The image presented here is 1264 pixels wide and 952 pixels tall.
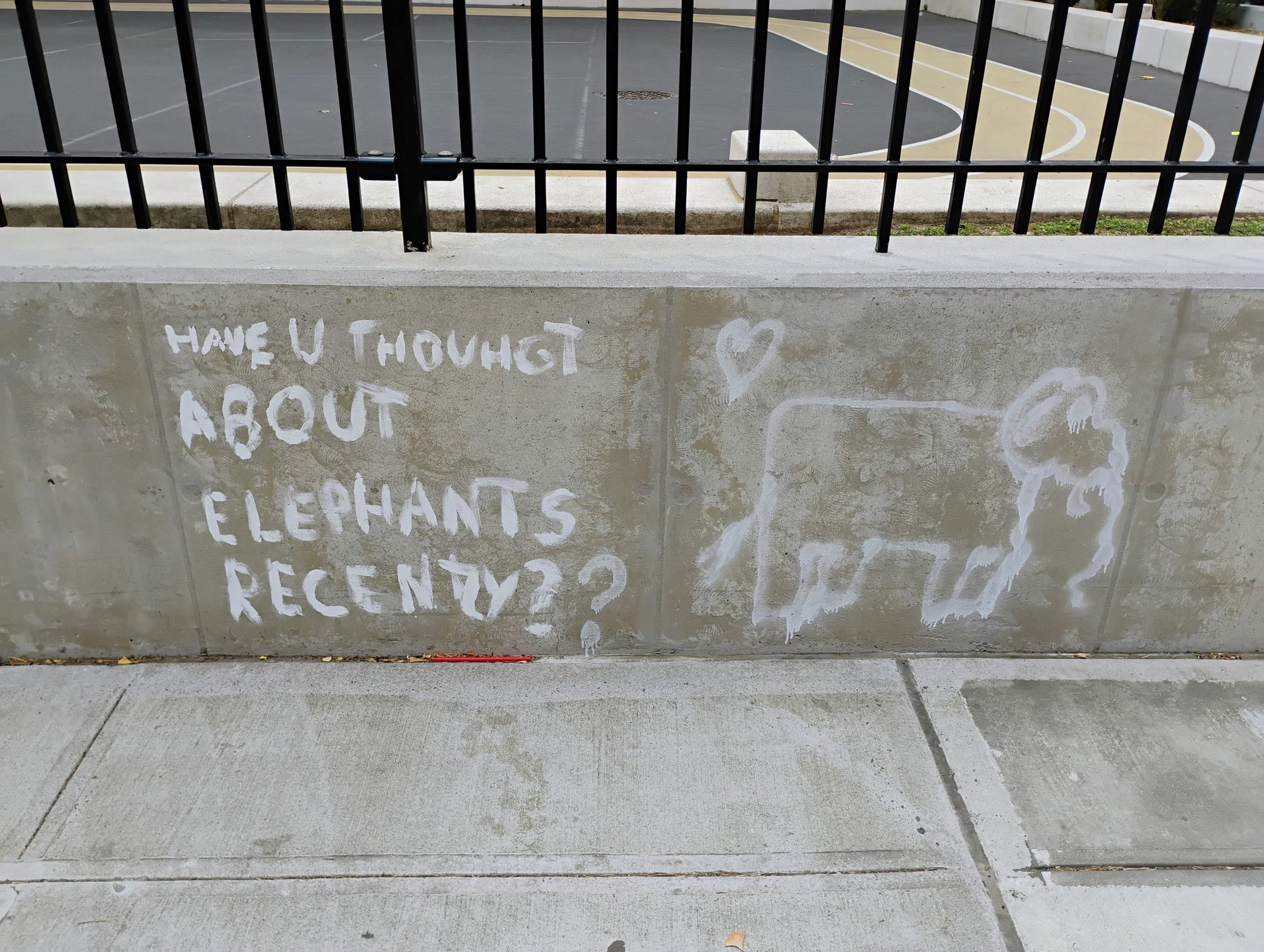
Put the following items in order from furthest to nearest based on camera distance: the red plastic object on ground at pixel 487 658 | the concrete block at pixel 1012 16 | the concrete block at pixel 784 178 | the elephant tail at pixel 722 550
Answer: the concrete block at pixel 1012 16 < the concrete block at pixel 784 178 < the red plastic object on ground at pixel 487 658 < the elephant tail at pixel 722 550

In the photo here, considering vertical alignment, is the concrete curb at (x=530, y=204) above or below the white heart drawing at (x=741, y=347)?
below

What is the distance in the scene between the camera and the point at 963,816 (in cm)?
268

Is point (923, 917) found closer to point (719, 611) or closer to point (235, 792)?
point (719, 611)

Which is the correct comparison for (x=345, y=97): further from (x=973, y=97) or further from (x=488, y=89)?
(x=488, y=89)

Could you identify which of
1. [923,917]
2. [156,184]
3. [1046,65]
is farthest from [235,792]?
[156,184]

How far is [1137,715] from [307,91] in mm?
10867

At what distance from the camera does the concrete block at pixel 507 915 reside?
2318 mm

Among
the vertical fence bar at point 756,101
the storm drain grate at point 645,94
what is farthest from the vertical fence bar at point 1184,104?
the storm drain grate at point 645,94

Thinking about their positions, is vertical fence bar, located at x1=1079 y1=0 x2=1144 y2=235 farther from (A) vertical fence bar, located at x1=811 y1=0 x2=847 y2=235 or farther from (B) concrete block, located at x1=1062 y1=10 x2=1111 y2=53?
(B) concrete block, located at x1=1062 y1=10 x2=1111 y2=53

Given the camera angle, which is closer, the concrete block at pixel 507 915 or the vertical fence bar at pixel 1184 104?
the concrete block at pixel 507 915

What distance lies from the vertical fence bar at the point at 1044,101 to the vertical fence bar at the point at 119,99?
8.39 ft

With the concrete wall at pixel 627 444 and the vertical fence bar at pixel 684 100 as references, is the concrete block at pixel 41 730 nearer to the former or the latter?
the concrete wall at pixel 627 444

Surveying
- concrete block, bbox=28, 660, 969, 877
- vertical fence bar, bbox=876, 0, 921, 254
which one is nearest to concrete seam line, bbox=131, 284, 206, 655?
concrete block, bbox=28, 660, 969, 877

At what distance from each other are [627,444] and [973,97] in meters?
1.42
